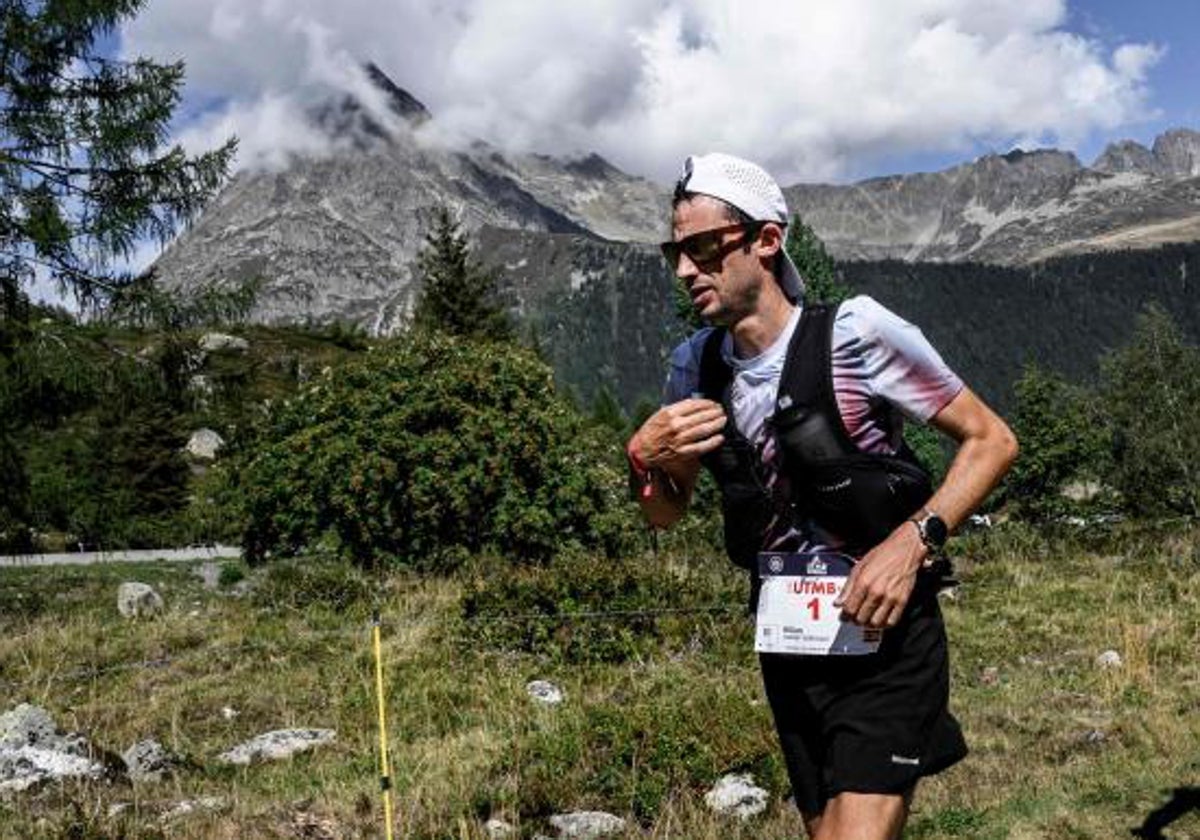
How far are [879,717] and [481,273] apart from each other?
37.5 m

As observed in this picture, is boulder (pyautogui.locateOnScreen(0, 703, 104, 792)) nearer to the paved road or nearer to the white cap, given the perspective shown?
the white cap

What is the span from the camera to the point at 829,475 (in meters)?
2.65

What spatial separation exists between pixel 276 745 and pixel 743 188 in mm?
6059

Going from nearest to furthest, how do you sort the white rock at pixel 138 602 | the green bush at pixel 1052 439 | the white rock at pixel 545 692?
the white rock at pixel 545 692 → the white rock at pixel 138 602 → the green bush at pixel 1052 439

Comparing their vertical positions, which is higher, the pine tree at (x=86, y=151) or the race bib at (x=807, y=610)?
the pine tree at (x=86, y=151)

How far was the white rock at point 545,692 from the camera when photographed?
880 centimetres

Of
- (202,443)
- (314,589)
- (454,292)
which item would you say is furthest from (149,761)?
(202,443)

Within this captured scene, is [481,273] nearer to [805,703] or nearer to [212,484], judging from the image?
[212,484]

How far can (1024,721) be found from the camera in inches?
306

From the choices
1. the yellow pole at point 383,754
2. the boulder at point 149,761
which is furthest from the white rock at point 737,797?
the boulder at point 149,761

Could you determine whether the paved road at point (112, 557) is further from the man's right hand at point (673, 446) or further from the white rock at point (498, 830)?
the man's right hand at point (673, 446)

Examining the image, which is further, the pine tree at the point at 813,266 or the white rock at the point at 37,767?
the pine tree at the point at 813,266

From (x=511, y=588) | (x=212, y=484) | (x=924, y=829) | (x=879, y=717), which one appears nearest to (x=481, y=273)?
(x=212, y=484)

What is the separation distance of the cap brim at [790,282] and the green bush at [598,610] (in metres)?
6.92
